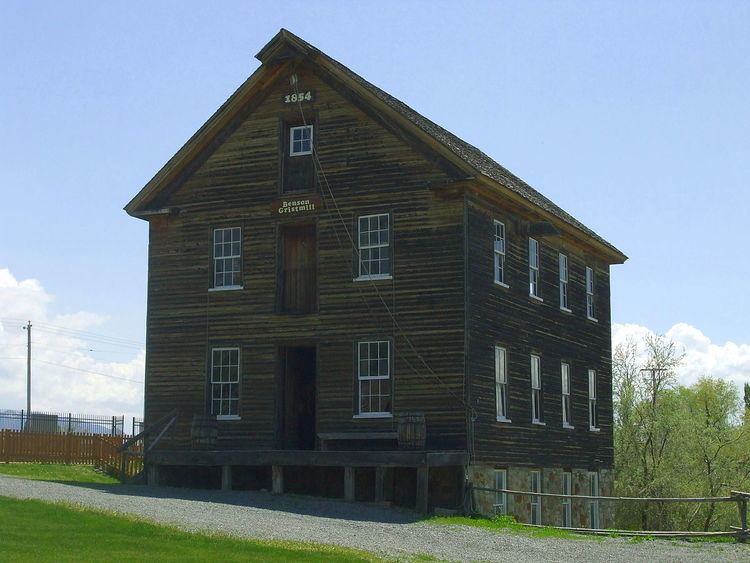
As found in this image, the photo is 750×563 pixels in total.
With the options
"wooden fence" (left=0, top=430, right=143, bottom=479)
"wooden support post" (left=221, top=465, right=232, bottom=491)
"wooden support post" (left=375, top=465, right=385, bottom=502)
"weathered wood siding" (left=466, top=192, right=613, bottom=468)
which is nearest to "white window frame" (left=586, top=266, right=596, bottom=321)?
"weathered wood siding" (left=466, top=192, right=613, bottom=468)

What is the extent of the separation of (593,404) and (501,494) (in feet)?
31.5

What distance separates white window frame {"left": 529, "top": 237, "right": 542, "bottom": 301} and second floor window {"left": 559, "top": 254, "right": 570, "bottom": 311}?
7.27 ft

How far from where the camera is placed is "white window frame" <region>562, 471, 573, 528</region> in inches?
1416

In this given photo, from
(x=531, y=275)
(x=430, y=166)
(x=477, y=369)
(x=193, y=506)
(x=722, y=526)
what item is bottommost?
(x=722, y=526)

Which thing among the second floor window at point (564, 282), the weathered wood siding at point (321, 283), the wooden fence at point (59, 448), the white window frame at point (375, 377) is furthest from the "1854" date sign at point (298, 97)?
the wooden fence at point (59, 448)

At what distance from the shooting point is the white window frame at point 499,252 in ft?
106

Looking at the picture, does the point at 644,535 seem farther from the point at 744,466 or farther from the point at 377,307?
the point at 744,466

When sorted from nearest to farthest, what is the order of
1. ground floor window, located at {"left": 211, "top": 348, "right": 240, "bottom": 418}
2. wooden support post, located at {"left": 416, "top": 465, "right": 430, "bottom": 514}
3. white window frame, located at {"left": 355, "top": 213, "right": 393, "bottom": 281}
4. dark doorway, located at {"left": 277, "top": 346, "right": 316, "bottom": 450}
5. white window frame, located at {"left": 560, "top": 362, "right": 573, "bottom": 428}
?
wooden support post, located at {"left": 416, "top": 465, "right": 430, "bottom": 514} → white window frame, located at {"left": 355, "top": 213, "right": 393, "bottom": 281} → dark doorway, located at {"left": 277, "top": 346, "right": 316, "bottom": 450} → ground floor window, located at {"left": 211, "top": 348, "right": 240, "bottom": 418} → white window frame, located at {"left": 560, "top": 362, "right": 573, "bottom": 428}

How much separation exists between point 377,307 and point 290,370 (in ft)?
12.1

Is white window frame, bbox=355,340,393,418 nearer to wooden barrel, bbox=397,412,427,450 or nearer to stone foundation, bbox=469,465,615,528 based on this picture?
wooden barrel, bbox=397,412,427,450

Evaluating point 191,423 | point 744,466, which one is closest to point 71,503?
point 191,423

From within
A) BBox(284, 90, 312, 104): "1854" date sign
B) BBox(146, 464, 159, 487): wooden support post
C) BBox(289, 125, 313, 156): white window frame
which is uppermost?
BBox(284, 90, 312, 104): "1854" date sign

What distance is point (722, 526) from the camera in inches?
2267

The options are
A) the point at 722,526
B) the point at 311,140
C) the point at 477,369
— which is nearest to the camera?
the point at 477,369
